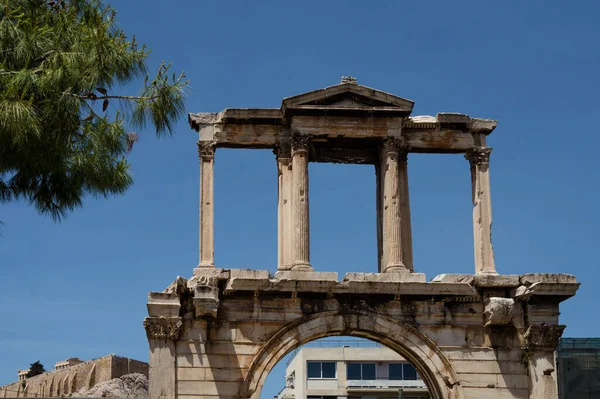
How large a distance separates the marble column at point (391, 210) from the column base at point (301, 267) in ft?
4.85

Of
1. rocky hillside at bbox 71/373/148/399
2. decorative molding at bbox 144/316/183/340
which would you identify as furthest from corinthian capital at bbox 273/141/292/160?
rocky hillside at bbox 71/373/148/399

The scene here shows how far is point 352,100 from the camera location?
81.9ft

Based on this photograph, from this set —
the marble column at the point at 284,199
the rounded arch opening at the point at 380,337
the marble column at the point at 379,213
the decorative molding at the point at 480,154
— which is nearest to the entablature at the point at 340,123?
the decorative molding at the point at 480,154

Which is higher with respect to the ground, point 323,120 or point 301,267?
point 323,120

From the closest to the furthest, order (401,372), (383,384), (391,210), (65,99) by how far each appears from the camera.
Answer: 1. (65,99)
2. (391,210)
3. (383,384)
4. (401,372)

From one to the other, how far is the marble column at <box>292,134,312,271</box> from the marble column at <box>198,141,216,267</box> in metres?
1.55

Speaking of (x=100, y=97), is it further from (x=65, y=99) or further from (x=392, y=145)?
(x=392, y=145)

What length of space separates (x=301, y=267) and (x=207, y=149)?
119 inches

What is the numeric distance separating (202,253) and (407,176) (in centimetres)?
433

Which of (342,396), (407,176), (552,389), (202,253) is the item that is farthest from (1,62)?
(342,396)

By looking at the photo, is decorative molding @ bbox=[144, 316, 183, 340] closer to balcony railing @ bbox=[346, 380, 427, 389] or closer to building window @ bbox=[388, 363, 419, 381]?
balcony railing @ bbox=[346, 380, 427, 389]

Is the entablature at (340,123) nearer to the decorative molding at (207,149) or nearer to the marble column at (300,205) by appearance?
the decorative molding at (207,149)

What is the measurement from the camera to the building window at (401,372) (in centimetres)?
5400

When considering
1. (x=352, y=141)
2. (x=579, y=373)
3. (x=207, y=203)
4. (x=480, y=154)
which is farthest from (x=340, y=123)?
(x=579, y=373)
